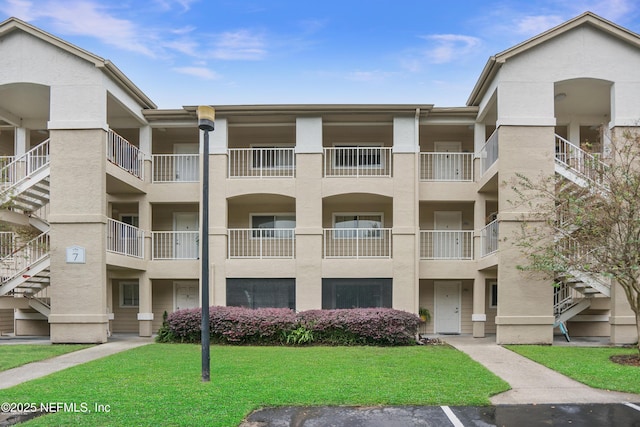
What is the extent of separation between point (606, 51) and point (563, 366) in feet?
33.5

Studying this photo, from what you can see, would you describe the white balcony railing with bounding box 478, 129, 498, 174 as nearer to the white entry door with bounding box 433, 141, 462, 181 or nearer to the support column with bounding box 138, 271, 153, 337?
the white entry door with bounding box 433, 141, 462, 181

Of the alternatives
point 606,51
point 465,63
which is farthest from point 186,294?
point 606,51

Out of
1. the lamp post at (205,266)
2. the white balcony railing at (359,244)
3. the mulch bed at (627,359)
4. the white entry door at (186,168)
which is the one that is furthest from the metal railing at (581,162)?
the white entry door at (186,168)

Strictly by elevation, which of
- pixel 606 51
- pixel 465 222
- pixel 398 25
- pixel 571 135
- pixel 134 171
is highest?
pixel 398 25

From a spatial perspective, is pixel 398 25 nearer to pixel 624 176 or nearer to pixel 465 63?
pixel 465 63

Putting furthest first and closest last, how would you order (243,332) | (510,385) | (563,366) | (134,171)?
(134,171), (243,332), (563,366), (510,385)

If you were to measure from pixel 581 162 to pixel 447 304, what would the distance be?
7070 millimetres

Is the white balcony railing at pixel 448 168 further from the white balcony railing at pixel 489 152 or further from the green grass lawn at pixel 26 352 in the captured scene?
the green grass lawn at pixel 26 352

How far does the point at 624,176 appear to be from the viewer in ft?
41.3

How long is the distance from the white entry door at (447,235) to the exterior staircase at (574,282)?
3711 millimetres

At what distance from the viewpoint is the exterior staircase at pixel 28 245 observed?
52.1 ft

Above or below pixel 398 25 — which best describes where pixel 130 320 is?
below

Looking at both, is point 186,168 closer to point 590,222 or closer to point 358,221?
point 358,221

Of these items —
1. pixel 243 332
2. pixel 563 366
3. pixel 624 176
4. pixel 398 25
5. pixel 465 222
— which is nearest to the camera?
pixel 563 366
